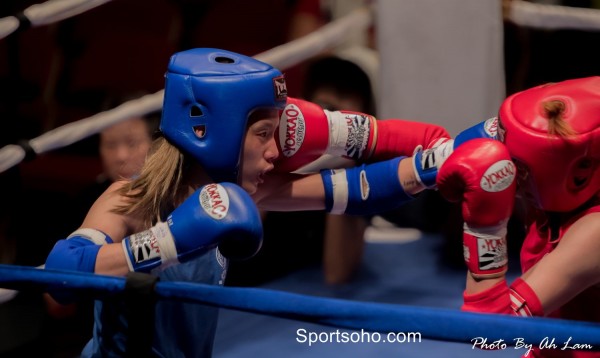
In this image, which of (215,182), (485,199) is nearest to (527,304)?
(485,199)

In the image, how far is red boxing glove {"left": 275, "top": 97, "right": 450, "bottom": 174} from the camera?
4.50ft

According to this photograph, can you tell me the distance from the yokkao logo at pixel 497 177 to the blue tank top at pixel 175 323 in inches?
18.2

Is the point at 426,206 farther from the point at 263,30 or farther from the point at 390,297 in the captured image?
the point at 263,30

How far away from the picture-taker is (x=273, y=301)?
1038mm

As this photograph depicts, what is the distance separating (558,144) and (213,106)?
491mm

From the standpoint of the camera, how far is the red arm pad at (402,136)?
1.42 m

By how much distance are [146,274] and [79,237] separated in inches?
5.9

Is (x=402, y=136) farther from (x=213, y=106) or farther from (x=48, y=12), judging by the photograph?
(x=48, y=12)

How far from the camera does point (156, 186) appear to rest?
1247mm

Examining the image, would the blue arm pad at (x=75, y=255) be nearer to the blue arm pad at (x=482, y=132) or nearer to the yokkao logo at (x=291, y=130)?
the yokkao logo at (x=291, y=130)

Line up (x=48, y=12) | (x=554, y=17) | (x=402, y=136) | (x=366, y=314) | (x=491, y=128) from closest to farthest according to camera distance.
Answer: (x=366, y=314) < (x=491, y=128) < (x=402, y=136) < (x=48, y=12) < (x=554, y=17)

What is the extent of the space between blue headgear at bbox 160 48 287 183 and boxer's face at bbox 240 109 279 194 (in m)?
0.03

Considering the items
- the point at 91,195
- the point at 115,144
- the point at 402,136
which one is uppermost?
the point at 402,136

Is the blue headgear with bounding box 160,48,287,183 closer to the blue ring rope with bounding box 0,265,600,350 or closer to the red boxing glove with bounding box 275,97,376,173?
the red boxing glove with bounding box 275,97,376,173
